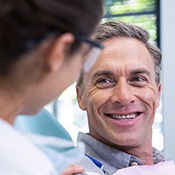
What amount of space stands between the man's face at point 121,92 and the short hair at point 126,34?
18 millimetres

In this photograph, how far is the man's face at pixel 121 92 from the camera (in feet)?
4.06

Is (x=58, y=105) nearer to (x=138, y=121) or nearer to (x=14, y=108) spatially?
(x=138, y=121)

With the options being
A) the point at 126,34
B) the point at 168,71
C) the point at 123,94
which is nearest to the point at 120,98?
the point at 123,94

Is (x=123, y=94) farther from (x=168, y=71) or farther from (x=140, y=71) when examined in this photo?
(x=168, y=71)

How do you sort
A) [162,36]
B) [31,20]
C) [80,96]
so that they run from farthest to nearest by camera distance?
[162,36], [80,96], [31,20]

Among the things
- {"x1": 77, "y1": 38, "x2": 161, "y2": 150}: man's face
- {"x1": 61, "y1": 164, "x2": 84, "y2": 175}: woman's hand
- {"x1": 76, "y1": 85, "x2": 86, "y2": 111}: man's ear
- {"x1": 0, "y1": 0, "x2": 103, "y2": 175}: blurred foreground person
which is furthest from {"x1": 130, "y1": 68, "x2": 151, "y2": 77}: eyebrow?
{"x1": 0, "y1": 0, "x2": 103, "y2": 175}: blurred foreground person

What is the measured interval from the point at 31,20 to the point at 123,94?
70 cm

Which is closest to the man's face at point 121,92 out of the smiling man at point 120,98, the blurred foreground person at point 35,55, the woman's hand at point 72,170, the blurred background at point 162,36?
the smiling man at point 120,98

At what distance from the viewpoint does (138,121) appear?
4.15 feet

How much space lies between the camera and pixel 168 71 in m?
2.06

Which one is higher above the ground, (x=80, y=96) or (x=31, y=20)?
(x=31, y=20)

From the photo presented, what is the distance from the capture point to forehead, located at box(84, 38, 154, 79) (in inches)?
48.8

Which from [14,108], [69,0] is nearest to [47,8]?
[69,0]

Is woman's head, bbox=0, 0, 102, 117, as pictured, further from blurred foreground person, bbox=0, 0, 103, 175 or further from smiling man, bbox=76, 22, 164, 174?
smiling man, bbox=76, 22, 164, 174
